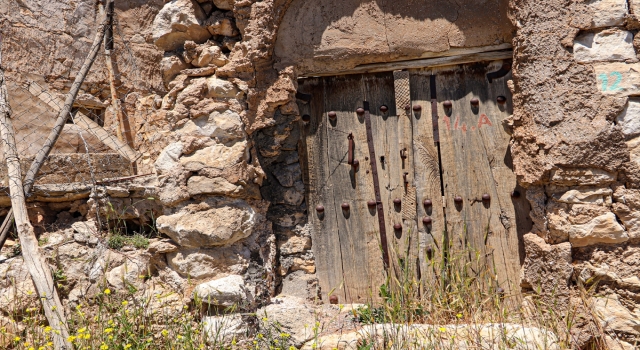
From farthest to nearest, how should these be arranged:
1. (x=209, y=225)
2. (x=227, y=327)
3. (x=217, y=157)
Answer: (x=217, y=157), (x=209, y=225), (x=227, y=327)

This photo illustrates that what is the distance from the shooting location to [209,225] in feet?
9.97

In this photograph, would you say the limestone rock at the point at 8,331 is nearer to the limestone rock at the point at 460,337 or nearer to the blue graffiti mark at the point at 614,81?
the limestone rock at the point at 460,337

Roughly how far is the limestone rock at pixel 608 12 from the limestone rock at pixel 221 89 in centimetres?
215

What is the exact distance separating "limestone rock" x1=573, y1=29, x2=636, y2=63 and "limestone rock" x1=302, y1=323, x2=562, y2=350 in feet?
5.03

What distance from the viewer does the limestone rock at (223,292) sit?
2949 mm

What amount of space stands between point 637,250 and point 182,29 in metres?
3.01

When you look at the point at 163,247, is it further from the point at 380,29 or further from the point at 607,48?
the point at 607,48

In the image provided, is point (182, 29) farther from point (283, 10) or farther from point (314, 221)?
point (314, 221)

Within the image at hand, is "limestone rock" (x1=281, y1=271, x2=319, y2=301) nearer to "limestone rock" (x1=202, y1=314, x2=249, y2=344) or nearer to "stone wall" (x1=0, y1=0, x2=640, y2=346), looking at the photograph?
"stone wall" (x1=0, y1=0, x2=640, y2=346)

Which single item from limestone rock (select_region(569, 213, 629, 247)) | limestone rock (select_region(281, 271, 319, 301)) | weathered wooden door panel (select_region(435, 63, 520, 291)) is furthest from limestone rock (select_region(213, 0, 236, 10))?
limestone rock (select_region(569, 213, 629, 247))

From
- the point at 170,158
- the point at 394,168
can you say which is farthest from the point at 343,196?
the point at 170,158

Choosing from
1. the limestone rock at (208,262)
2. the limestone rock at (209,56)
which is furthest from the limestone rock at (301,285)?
the limestone rock at (209,56)

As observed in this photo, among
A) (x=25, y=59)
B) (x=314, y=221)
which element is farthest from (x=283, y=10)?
(x=25, y=59)

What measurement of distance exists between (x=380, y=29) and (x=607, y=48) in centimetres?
132
